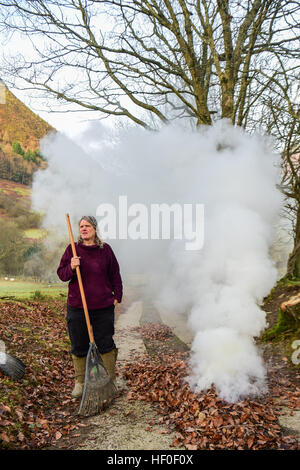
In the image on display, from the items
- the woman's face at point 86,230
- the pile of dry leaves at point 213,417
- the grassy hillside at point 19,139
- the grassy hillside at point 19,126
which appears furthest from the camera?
the grassy hillside at point 19,139

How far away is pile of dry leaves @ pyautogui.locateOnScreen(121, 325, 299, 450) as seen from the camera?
10.6 ft

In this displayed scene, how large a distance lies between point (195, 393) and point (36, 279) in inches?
389

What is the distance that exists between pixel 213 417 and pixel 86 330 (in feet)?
6.56

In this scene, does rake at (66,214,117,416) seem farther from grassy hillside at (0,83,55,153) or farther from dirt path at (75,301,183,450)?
grassy hillside at (0,83,55,153)

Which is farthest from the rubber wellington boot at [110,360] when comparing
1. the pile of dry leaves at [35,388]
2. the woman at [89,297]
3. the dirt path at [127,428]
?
the pile of dry leaves at [35,388]

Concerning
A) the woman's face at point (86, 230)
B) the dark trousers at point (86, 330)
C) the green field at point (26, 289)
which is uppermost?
the woman's face at point (86, 230)

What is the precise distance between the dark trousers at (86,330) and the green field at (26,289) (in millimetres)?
5899

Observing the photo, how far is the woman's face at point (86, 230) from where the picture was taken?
15.0ft

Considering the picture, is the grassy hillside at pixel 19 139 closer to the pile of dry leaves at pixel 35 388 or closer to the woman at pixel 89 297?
the pile of dry leaves at pixel 35 388

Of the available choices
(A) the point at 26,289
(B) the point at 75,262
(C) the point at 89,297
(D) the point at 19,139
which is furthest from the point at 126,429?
(D) the point at 19,139

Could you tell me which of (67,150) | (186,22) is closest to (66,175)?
(67,150)

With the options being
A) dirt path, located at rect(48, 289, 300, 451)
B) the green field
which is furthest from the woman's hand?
the green field

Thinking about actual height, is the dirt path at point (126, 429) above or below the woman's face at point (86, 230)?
below

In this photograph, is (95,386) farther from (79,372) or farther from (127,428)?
(127,428)
